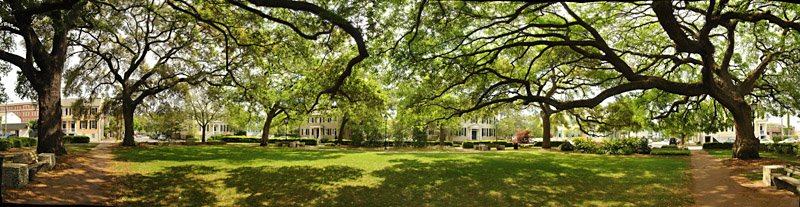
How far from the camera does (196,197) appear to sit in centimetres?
1237

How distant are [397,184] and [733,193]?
9059mm

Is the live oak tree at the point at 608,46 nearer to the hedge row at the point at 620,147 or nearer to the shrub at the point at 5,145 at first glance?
the hedge row at the point at 620,147

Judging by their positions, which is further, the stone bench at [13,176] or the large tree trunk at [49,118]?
the large tree trunk at [49,118]

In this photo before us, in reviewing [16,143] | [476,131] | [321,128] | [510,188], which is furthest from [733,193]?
[321,128]

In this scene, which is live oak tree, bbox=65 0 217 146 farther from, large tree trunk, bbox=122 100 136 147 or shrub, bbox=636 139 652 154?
shrub, bbox=636 139 652 154

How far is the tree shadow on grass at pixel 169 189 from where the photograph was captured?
1181cm

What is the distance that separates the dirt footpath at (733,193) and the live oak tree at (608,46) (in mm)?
3808

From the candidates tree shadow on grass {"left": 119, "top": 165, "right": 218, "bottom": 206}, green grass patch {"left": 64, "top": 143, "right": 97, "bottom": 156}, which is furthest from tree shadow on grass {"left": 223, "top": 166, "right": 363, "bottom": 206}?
green grass patch {"left": 64, "top": 143, "right": 97, "bottom": 156}

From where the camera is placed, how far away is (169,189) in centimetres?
1327

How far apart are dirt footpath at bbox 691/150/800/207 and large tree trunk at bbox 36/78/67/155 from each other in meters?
22.3

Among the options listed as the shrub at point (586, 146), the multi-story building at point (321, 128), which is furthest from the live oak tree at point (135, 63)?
the multi-story building at point (321, 128)

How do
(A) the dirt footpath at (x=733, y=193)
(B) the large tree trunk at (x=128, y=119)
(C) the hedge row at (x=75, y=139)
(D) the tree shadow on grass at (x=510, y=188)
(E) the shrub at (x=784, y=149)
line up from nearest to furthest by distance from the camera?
(A) the dirt footpath at (x=733, y=193), (D) the tree shadow on grass at (x=510, y=188), (E) the shrub at (x=784, y=149), (B) the large tree trunk at (x=128, y=119), (C) the hedge row at (x=75, y=139)

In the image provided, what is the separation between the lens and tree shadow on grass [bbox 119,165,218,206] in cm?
1181

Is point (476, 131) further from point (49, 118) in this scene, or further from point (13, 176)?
point (13, 176)
